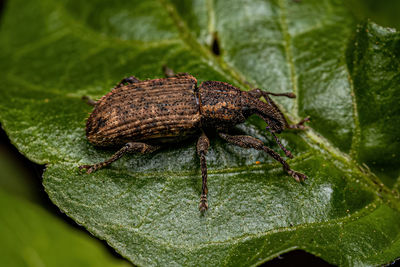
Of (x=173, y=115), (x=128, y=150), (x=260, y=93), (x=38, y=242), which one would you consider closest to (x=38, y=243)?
(x=38, y=242)

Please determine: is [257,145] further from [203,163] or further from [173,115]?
[173,115]

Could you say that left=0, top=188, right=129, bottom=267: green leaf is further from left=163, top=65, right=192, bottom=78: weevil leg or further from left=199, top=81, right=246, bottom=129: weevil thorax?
left=163, top=65, right=192, bottom=78: weevil leg

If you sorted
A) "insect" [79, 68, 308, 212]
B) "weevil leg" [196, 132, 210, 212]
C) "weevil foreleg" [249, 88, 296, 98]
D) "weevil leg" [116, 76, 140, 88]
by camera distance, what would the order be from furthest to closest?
"weevil leg" [116, 76, 140, 88] < "weevil foreleg" [249, 88, 296, 98] < "insect" [79, 68, 308, 212] < "weevil leg" [196, 132, 210, 212]

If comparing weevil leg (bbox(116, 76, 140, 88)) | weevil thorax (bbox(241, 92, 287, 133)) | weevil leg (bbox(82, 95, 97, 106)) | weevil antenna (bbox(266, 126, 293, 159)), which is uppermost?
weevil leg (bbox(82, 95, 97, 106))

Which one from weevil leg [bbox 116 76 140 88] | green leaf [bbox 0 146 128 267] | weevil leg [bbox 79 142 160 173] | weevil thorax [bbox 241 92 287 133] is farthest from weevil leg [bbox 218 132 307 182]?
green leaf [bbox 0 146 128 267]

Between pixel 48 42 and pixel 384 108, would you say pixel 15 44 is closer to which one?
pixel 48 42

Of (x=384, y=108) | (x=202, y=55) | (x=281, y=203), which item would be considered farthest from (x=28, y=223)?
(x=384, y=108)

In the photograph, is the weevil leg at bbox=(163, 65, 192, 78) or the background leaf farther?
the weevil leg at bbox=(163, 65, 192, 78)
